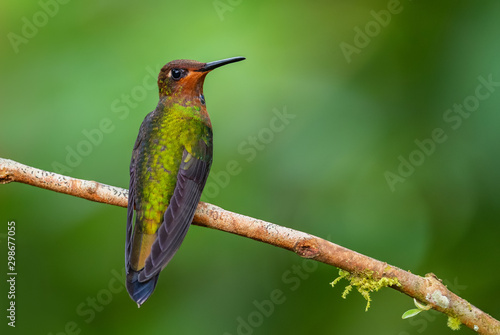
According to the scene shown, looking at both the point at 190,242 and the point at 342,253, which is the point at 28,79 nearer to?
the point at 190,242

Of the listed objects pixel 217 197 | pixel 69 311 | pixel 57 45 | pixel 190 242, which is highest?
pixel 57 45

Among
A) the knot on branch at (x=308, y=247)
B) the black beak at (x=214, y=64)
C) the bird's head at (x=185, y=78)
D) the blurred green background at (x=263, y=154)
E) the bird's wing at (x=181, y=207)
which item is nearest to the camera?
the knot on branch at (x=308, y=247)

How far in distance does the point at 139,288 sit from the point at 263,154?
4.82ft

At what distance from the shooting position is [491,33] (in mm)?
4328

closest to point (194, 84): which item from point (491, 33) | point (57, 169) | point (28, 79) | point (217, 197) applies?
point (217, 197)

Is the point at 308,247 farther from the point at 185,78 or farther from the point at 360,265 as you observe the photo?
the point at 185,78

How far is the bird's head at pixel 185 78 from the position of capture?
3.79 m

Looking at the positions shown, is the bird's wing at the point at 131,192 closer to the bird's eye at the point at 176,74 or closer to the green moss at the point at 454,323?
the bird's eye at the point at 176,74

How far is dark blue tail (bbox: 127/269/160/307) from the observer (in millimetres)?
2883

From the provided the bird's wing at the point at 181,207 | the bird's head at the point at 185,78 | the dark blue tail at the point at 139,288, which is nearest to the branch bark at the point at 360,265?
the bird's wing at the point at 181,207

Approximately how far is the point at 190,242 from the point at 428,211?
1.53 metres

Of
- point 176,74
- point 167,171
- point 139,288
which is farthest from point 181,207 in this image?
point 176,74

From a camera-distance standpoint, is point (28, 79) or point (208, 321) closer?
point (208, 321)

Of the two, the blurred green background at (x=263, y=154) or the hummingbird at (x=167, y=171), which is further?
the blurred green background at (x=263, y=154)
